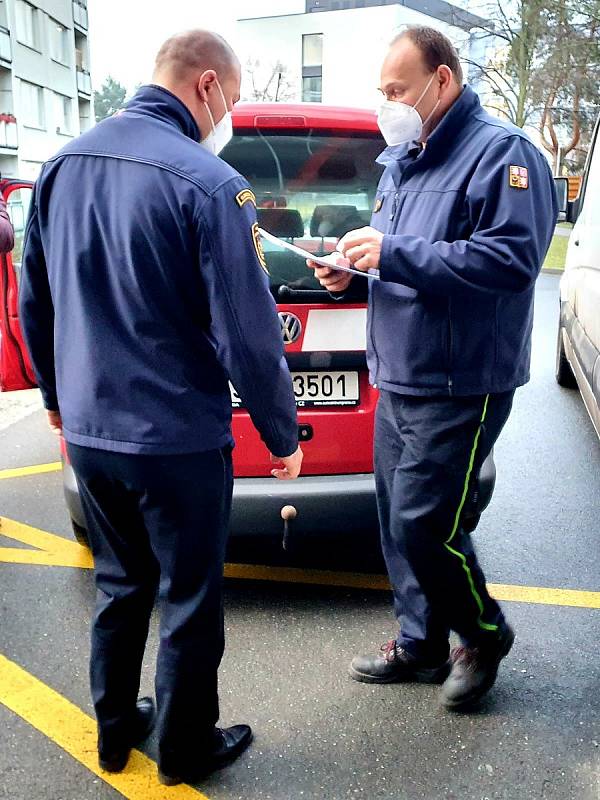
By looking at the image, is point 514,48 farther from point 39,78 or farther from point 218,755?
point 218,755

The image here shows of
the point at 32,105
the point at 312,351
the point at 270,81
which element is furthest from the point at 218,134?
the point at 270,81

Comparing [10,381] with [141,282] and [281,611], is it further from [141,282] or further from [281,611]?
[141,282]

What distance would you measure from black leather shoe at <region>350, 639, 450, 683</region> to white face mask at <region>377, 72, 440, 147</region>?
5.37 feet

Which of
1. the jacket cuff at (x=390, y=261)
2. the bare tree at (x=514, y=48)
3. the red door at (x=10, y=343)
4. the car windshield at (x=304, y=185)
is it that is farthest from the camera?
the bare tree at (x=514, y=48)

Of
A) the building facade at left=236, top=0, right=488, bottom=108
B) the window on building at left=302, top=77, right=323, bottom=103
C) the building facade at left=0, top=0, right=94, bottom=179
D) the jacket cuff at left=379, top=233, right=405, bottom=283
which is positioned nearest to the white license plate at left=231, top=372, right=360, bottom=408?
the jacket cuff at left=379, top=233, right=405, bottom=283

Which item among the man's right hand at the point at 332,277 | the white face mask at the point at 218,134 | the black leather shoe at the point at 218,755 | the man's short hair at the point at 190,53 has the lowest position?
the black leather shoe at the point at 218,755

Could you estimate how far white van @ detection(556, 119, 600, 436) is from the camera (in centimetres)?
410

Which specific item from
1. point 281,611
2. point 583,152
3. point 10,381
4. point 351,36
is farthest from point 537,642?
point 351,36

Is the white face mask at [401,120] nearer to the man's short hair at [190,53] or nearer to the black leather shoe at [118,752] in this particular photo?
the man's short hair at [190,53]

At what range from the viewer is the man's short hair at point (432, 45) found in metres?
2.19

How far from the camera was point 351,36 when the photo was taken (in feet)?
164

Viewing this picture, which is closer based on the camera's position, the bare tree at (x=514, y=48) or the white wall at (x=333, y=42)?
the bare tree at (x=514, y=48)

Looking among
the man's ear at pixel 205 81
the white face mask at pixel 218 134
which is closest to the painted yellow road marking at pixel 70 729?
the white face mask at pixel 218 134

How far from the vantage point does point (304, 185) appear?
9.84 feet
